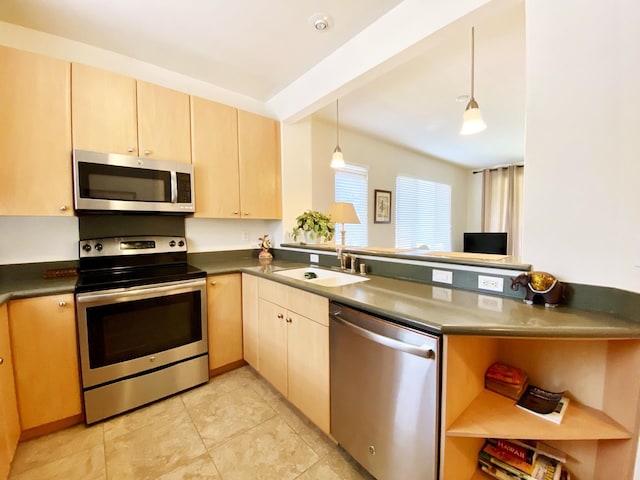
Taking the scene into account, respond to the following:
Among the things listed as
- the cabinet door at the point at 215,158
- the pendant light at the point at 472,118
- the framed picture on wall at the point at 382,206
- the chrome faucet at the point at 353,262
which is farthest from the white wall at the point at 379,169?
the pendant light at the point at 472,118

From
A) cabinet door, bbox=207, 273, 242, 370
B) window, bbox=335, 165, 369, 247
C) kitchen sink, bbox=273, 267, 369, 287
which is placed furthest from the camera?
window, bbox=335, 165, 369, 247

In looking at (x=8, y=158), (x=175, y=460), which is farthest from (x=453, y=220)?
(x=8, y=158)

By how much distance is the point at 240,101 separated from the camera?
2725mm

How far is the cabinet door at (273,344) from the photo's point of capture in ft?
5.92

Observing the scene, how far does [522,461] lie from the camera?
113 cm

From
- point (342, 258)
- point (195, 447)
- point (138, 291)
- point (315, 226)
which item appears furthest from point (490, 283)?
point (138, 291)

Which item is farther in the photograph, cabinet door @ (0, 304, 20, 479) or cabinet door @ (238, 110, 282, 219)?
cabinet door @ (238, 110, 282, 219)

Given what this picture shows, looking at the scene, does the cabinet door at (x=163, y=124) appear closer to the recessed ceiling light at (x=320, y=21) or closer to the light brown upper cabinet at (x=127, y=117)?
the light brown upper cabinet at (x=127, y=117)

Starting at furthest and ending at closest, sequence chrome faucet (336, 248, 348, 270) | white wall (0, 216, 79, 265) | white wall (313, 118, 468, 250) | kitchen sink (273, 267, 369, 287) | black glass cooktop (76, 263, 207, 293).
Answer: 1. white wall (313, 118, 468, 250)
2. chrome faucet (336, 248, 348, 270)
3. kitchen sink (273, 267, 369, 287)
4. white wall (0, 216, 79, 265)
5. black glass cooktop (76, 263, 207, 293)

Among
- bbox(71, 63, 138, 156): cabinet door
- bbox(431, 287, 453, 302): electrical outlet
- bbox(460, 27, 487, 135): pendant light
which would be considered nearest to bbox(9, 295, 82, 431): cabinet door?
bbox(71, 63, 138, 156): cabinet door

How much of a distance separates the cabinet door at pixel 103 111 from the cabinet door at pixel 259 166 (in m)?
0.83

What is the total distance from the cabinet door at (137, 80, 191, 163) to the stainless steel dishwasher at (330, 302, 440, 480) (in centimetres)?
180

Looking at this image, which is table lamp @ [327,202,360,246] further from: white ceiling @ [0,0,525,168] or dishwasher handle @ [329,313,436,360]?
dishwasher handle @ [329,313,436,360]

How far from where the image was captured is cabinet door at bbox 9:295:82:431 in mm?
1485
